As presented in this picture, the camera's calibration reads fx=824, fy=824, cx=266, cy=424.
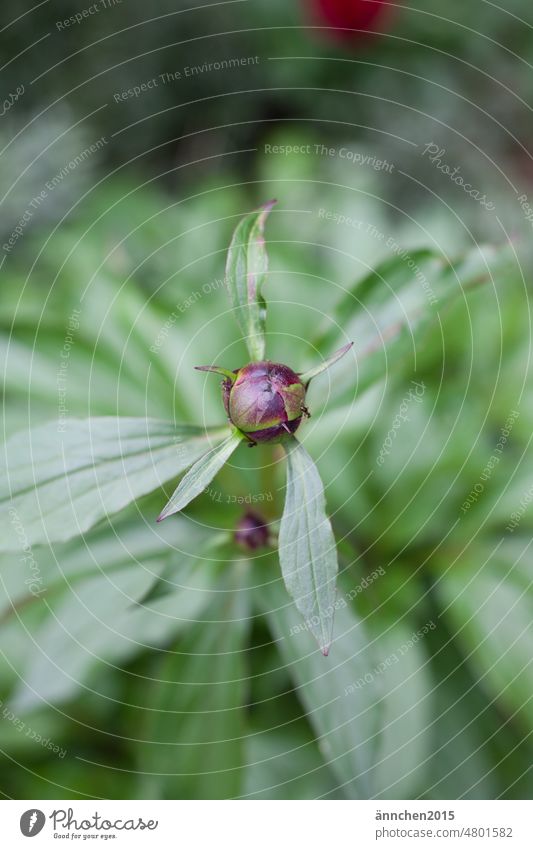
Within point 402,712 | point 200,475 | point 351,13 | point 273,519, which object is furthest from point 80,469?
point 351,13

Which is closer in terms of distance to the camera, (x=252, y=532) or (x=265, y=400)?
(x=265, y=400)

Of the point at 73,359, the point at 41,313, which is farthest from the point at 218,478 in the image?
the point at 41,313

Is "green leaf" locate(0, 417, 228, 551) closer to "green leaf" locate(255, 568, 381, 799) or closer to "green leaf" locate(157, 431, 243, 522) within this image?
"green leaf" locate(157, 431, 243, 522)

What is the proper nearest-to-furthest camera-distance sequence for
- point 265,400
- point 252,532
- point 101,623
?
1. point 265,400
2. point 252,532
3. point 101,623

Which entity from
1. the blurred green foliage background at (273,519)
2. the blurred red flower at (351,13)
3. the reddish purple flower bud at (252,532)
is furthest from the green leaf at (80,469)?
the blurred red flower at (351,13)

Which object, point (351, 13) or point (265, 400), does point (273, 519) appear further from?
point (351, 13)

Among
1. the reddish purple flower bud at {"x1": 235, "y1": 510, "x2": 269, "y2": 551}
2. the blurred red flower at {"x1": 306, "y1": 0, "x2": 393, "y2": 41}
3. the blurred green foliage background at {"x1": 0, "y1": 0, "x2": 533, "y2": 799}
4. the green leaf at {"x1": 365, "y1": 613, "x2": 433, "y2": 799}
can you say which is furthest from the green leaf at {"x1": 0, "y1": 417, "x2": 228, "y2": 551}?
the blurred red flower at {"x1": 306, "y1": 0, "x2": 393, "y2": 41}

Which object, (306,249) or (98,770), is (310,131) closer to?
(306,249)
